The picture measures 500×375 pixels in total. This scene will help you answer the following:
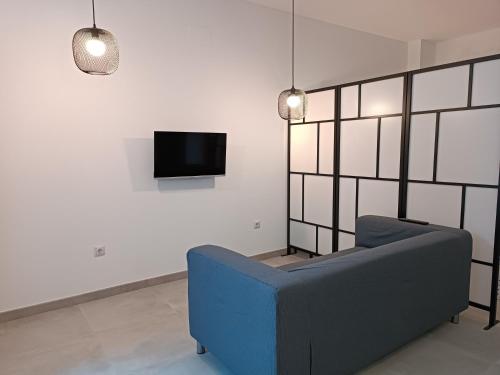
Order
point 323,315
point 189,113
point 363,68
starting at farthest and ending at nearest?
point 363,68
point 189,113
point 323,315

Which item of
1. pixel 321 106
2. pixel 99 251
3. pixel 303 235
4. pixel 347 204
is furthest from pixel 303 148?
pixel 99 251

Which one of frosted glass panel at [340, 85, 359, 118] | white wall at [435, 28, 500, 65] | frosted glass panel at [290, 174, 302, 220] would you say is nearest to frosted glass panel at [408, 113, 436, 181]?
frosted glass panel at [340, 85, 359, 118]

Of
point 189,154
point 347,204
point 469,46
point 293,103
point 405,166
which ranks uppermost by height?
point 469,46

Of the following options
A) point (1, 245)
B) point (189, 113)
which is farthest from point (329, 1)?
point (1, 245)

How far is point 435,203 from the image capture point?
340 cm

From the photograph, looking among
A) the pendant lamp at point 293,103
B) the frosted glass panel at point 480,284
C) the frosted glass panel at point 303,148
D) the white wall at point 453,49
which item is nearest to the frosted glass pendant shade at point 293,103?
the pendant lamp at point 293,103

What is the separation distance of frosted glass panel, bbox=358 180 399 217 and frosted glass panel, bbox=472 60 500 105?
3.59 ft

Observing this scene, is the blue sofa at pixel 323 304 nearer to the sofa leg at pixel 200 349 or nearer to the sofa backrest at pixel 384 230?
the sofa leg at pixel 200 349

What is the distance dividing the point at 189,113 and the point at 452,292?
10.1 feet

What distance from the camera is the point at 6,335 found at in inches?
116

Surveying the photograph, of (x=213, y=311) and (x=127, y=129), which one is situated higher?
(x=127, y=129)

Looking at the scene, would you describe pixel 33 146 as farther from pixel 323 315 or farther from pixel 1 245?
pixel 323 315

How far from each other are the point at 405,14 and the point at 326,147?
2104 millimetres

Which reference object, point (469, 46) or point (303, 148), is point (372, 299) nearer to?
point (303, 148)
